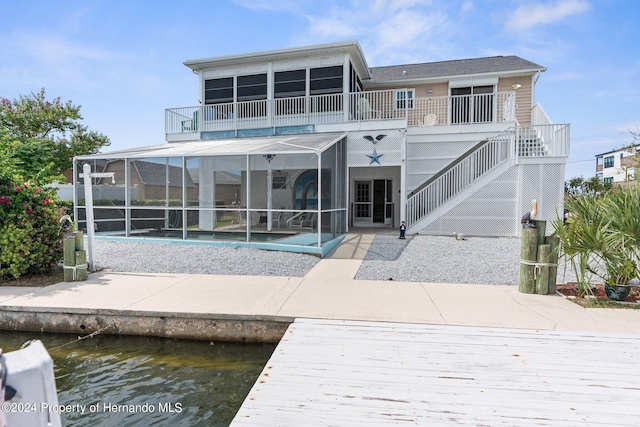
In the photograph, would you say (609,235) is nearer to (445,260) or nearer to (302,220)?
(445,260)

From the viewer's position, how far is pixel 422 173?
11.7 m

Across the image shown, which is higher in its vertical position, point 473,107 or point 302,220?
point 473,107

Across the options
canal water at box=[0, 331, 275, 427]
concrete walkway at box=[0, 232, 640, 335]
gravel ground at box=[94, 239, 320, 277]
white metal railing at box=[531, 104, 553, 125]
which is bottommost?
Result: canal water at box=[0, 331, 275, 427]

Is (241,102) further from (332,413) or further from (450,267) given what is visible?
→ (332,413)

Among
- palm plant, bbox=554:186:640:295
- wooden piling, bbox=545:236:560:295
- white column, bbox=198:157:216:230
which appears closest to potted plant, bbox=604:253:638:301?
palm plant, bbox=554:186:640:295

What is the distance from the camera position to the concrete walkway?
417 centimetres

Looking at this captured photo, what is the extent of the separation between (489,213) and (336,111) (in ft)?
20.8

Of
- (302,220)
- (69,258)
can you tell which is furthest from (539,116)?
(69,258)

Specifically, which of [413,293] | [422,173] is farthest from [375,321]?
[422,173]

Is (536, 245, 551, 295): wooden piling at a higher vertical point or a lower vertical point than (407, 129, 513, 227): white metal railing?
lower

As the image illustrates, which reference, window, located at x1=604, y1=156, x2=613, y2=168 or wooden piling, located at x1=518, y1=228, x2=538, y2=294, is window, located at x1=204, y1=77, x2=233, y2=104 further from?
window, located at x1=604, y1=156, x2=613, y2=168

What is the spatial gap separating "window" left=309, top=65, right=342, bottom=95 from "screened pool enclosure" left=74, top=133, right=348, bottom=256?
2353 millimetres

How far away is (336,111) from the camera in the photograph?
1245 centimetres

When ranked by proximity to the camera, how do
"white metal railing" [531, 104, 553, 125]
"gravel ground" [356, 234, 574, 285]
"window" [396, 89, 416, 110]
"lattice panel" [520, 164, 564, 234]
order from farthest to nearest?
"window" [396, 89, 416, 110], "white metal railing" [531, 104, 553, 125], "lattice panel" [520, 164, 564, 234], "gravel ground" [356, 234, 574, 285]
